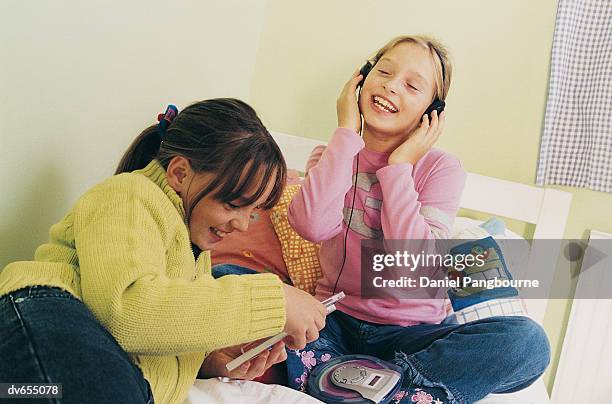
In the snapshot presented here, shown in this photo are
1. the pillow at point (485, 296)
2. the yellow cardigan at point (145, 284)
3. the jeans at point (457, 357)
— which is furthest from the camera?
the pillow at point (485, 296)

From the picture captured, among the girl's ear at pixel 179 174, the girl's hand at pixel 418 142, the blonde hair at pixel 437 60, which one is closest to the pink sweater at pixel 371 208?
the girl's hand at pixel 418 142

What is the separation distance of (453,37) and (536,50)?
0.24 meters

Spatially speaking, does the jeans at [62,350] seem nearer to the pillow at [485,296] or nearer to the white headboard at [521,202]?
the pillow at [485,296]

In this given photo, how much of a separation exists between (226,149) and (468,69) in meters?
1.26

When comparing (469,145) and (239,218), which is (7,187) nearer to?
(239,218)

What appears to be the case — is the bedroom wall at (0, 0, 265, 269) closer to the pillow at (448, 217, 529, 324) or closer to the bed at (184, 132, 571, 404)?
the bed at (184, 132, 571, 404)

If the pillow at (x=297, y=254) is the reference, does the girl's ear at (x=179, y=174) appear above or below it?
above

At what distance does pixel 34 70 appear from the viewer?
0.99 meters

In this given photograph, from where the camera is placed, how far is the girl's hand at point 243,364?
1.12 meters

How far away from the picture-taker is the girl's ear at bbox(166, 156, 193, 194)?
3.42 ft

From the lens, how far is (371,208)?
151 cm

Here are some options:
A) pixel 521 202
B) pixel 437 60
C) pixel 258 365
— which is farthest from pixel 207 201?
pixel 521 202

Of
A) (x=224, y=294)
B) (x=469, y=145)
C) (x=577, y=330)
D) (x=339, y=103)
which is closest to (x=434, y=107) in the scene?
(x=339, y=103)

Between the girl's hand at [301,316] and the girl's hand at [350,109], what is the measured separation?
58 cm
